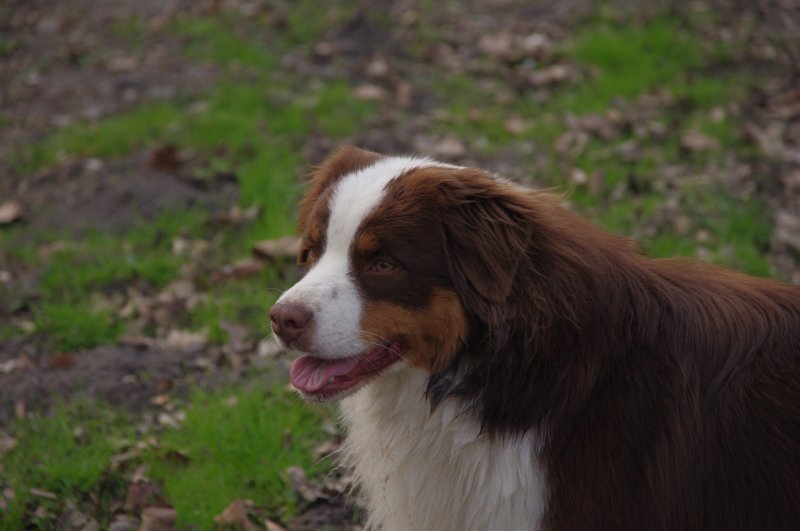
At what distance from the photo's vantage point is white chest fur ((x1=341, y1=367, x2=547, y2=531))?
274cm

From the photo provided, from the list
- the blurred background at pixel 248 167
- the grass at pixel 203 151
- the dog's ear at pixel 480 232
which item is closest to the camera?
the dog's ear at pixel 480 232

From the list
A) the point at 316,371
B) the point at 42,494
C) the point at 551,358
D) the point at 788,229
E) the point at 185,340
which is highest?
the point at 551,358

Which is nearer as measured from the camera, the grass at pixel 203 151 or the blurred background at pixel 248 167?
the blurred background at pixel 248 167

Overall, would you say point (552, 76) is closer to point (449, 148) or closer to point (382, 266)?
point (449, 148)

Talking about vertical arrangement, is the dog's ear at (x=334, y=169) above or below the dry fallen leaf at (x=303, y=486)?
above

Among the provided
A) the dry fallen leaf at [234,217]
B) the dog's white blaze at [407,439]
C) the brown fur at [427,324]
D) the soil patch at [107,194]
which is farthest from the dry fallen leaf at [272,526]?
the soil patch at [107,194]

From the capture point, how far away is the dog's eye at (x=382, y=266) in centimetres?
277

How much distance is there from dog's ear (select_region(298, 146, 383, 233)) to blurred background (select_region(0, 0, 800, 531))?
1.12 metres

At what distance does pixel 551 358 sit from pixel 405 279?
1.63 ft

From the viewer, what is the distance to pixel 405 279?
9.00 ft

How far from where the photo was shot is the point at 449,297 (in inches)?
108

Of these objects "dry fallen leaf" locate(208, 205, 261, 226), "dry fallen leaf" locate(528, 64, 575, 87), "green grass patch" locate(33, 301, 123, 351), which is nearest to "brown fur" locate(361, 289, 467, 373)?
"green grass patch" locate(33, 301, 123, 351)

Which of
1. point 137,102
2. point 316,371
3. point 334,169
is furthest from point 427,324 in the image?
point 137,102

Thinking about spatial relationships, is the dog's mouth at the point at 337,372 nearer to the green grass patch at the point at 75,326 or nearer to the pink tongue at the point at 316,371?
the pink tongue at the point at 316,371
